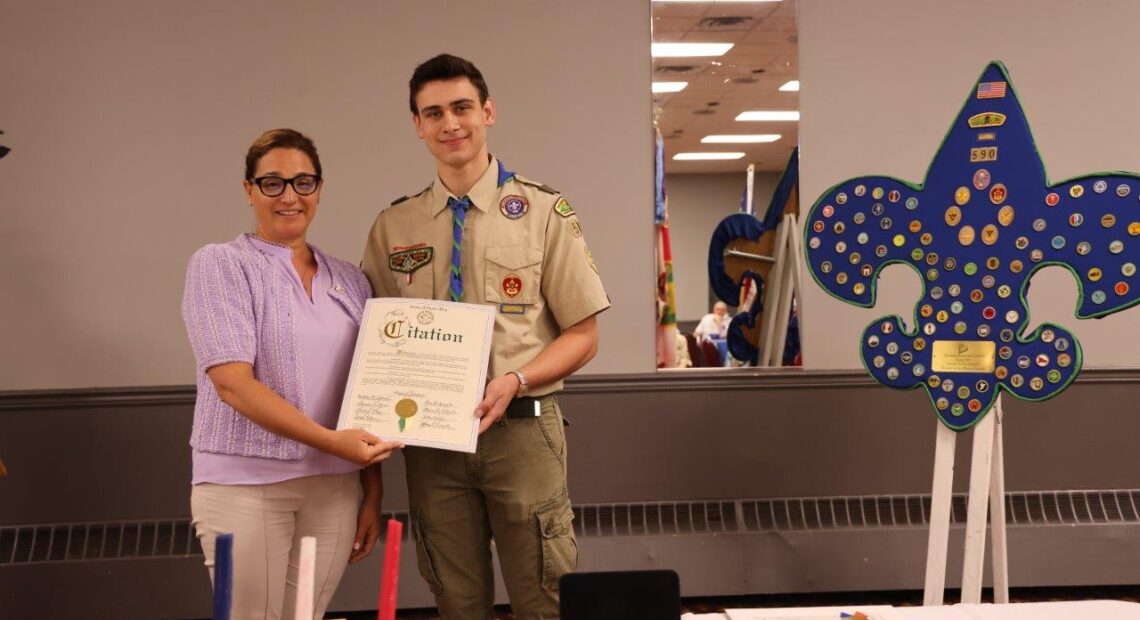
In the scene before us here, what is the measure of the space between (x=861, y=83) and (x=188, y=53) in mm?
2414

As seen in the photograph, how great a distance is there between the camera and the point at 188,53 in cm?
360

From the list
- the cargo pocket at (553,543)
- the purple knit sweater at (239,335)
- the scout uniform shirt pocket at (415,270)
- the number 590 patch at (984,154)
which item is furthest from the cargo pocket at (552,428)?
the number 590 patch at (984,154)

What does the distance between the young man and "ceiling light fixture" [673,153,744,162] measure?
5.10ft

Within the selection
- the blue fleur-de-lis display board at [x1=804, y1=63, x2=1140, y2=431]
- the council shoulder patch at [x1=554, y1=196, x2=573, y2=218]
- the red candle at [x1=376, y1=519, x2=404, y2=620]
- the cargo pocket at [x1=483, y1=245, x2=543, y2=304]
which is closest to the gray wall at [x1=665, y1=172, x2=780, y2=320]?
the blue fleur-de-lis display board at [x1=804, y1=63, x2=1140, y2=431]

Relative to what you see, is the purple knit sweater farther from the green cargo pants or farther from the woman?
the green cargo pants

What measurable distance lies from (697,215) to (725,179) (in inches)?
6.4

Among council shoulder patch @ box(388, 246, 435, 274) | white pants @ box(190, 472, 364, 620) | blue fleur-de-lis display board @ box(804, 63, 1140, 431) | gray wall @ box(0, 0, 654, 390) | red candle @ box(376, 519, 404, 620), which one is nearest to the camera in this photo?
red candle @ box(376, 519, 404, 620)

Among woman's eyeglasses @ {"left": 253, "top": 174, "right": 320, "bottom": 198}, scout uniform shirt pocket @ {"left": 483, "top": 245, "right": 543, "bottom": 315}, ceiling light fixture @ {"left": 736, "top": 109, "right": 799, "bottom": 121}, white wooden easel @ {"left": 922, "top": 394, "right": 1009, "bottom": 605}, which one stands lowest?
white wooden easel @ {"left": 922, "top": 394, "right": 1009, "bottom": 605}

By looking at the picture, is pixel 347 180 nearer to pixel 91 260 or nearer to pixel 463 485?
pixel 91 260

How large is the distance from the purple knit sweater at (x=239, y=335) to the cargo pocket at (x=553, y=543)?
531 millimetres

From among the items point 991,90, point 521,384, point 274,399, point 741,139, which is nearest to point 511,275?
point 521,384

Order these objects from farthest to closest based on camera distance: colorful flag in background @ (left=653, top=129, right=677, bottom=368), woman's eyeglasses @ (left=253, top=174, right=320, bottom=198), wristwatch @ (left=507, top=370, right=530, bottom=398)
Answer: colorful flag in background @ (left=653, top=129, right=677, bottom=368) → wristwatch @ (left=507, top=370, right=530, bottom=398) → woman's eyeglasses @ (left=253, top=174, right=320, bottom=198)

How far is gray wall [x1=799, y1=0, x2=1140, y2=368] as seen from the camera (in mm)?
3705

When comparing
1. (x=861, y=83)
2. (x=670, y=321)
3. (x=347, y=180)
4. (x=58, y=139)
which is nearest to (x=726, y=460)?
(x=670, y=321)
